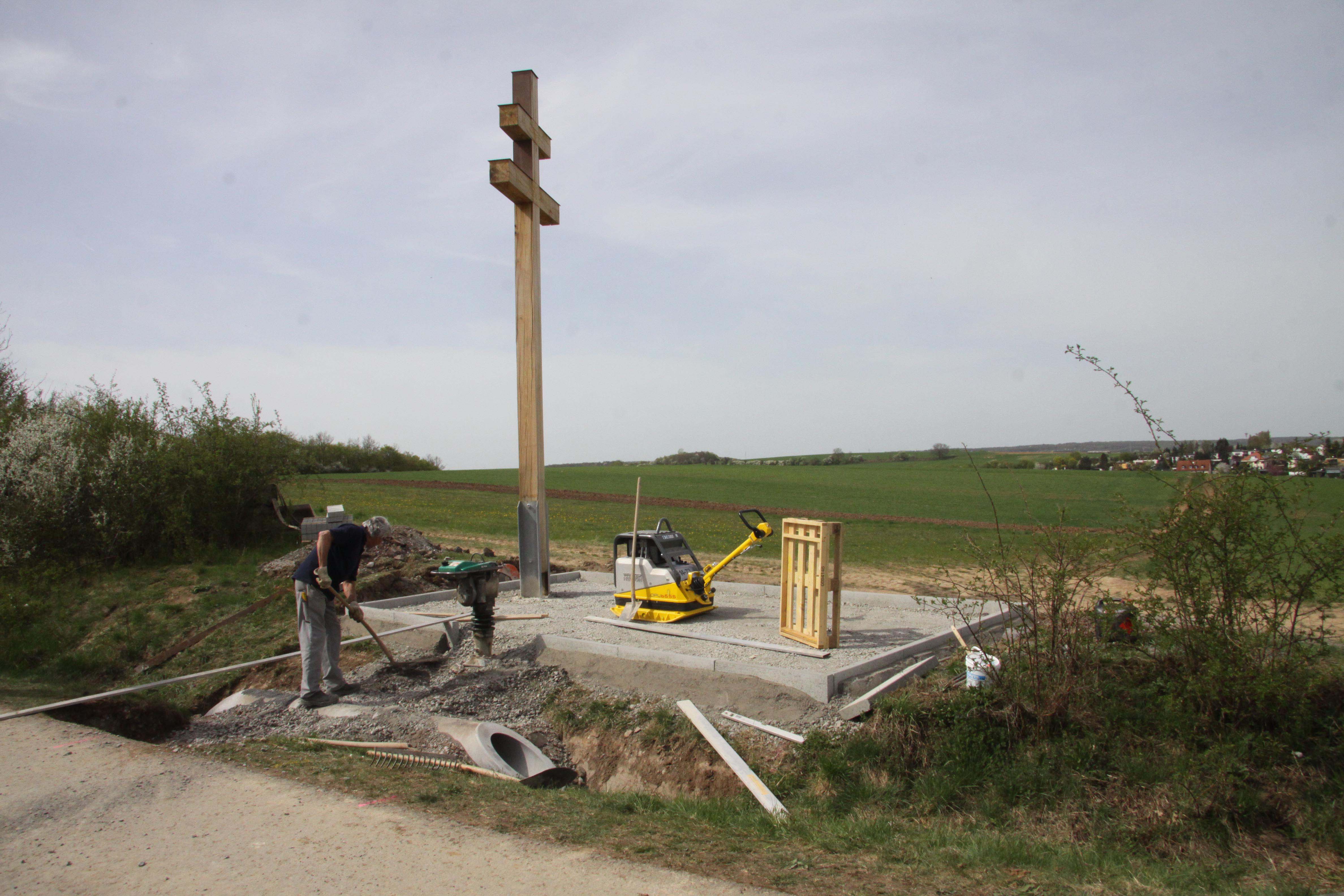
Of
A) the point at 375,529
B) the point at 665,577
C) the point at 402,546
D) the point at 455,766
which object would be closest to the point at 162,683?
the point at 375,529

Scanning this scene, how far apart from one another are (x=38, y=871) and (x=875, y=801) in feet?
17.4

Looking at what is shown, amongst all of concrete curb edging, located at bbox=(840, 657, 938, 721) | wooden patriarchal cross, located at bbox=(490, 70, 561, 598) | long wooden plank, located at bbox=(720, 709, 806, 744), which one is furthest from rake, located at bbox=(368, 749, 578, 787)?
wooden patriarchal cross, located at bbox=(490, 70, 561, 598)

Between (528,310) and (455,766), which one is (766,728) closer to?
(455,766)

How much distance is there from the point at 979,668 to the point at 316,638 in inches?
255

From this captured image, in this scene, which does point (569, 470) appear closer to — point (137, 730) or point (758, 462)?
point (758, 462)

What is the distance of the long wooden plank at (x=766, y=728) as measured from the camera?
6.77m

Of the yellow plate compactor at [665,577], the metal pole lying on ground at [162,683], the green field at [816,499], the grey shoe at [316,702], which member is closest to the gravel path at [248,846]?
the metal pole lying on ground at [162,683]

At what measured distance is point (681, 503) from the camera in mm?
42781

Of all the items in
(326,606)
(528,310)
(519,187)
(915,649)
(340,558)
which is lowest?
(915,649)

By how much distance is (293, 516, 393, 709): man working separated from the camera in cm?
821

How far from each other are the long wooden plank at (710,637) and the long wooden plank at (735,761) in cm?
138

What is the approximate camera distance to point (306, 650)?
824cm

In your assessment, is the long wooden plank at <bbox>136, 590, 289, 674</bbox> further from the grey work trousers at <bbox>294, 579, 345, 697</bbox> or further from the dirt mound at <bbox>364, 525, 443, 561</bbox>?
the grey work trousers at <bbox>294, 579, 345, 697</bbox>

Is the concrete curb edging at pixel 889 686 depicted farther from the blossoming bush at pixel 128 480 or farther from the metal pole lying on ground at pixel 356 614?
the blossoming bush at pixel 128 480
